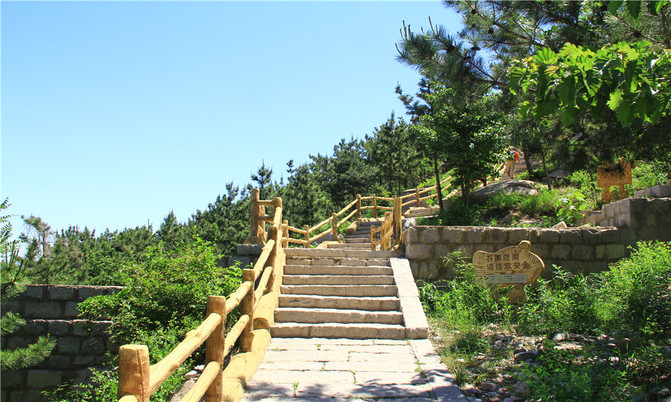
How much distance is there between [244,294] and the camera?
19.3 ft

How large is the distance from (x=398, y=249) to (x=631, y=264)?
13.7 feet

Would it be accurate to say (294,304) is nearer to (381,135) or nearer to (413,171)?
(413,171)

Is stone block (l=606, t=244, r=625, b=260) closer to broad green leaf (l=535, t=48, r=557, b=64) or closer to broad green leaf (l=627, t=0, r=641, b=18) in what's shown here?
broad green leaf (l=535, t=48, r=557, b=64)

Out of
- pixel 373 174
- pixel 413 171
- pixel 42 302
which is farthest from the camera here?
pixel 373 174

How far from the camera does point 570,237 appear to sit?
9352mm

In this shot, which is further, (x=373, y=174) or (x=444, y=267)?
(x=373, y=174)

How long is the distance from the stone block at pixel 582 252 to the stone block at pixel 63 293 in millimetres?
8721

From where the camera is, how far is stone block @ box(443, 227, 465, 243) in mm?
9414

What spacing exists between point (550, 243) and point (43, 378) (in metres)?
9.00

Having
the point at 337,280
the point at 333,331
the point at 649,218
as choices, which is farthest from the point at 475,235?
the point at 333,331

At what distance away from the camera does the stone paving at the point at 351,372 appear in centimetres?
489

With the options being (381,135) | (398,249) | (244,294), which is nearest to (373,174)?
(381,135)

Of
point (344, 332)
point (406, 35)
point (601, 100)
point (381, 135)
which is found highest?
point (381, 135)

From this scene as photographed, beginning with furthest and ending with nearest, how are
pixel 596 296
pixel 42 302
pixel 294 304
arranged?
pixel 42 302, pixel 294 304, pixel 596 296
